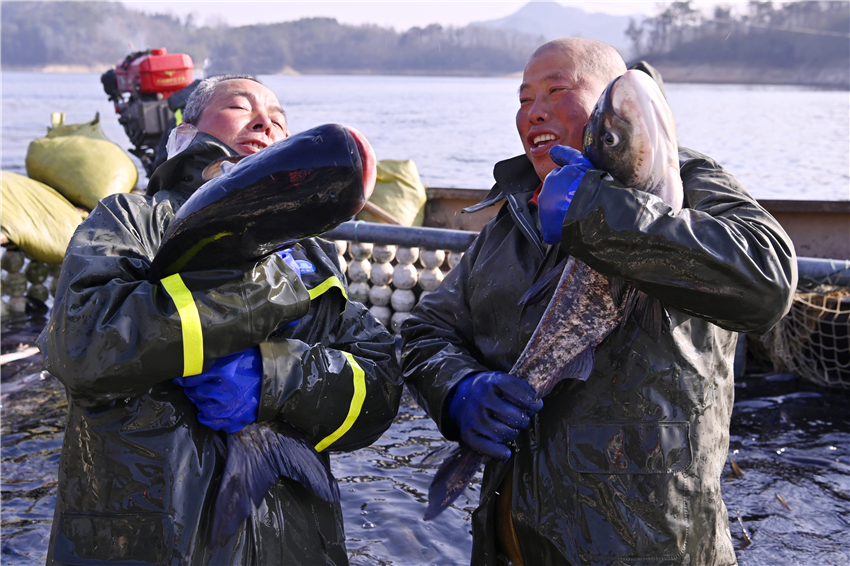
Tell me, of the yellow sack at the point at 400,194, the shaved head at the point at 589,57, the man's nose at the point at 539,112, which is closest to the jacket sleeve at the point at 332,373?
the man's nose at the point at 539,112

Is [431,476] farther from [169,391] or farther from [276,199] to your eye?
[276,199]

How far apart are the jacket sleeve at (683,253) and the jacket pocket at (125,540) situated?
136 cm

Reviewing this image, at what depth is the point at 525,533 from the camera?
7.44 feet

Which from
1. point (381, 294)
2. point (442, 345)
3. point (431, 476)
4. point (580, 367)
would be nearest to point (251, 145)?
point (442, 345)

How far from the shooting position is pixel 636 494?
2.07m

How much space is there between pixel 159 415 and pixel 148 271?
40 centimetres

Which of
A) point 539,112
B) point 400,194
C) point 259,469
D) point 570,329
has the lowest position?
point 400,194

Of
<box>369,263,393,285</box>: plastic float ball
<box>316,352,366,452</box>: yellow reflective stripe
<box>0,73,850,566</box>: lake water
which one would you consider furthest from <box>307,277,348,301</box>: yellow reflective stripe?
<box>369,263,393,285</box>: plastic float ball

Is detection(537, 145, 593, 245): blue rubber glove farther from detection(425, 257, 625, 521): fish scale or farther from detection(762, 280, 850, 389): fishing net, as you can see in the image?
detection(762, 280, 850, 389): fishing net

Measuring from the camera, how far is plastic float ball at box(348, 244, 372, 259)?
7.04 meters

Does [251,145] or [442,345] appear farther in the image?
[442,345]

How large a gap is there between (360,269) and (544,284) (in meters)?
5.03

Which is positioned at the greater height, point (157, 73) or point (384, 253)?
point (157, 73)

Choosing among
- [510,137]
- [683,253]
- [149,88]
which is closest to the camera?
[683,253]
